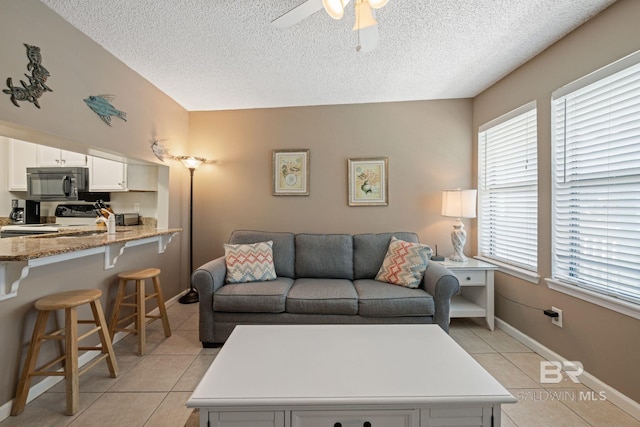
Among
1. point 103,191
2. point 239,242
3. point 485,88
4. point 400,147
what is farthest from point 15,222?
point 485,88

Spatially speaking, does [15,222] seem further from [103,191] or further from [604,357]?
[604,357]

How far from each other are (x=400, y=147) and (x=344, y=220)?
114cm

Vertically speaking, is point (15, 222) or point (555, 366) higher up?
point (15, 222)

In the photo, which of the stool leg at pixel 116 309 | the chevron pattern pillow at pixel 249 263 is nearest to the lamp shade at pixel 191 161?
the chevron pattern pillow at pixel 249 263

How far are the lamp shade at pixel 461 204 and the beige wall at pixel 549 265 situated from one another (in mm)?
584

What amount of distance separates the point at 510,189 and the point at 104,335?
144 inches

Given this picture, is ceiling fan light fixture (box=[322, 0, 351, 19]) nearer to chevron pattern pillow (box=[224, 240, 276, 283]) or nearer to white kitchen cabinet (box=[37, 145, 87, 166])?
chevron pattern pillow (box=[224, 240, 276, 283])

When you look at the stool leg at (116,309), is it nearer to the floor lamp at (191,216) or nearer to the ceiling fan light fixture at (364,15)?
the floor lamp at (191,216)

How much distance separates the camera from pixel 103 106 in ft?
7.04

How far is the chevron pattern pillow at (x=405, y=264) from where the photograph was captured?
8.06ft

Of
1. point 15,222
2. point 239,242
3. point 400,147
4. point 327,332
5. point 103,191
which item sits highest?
point 400,147

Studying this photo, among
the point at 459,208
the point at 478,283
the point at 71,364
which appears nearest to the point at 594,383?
the point at 478,283

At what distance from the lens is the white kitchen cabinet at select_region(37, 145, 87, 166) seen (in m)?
3.11

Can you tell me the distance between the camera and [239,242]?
290 cm
